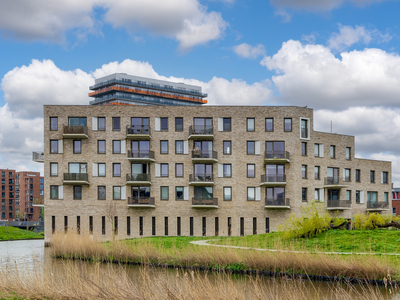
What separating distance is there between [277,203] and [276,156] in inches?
191

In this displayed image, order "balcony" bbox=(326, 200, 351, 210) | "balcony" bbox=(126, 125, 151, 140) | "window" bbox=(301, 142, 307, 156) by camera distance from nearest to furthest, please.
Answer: "balcony" bbox=(126, 125, 151, 140), "window" bbox=(301, 142, 307, 156), "balcony" bbox=(326, 200, 351, 210)

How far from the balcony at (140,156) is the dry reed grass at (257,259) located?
18.4m

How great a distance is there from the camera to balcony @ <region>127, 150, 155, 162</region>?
153 feet

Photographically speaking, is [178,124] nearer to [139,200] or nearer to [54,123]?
[139,200]

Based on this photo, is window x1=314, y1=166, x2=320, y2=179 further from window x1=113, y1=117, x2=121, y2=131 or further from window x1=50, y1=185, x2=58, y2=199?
window x1=50, y1=185, x2=58, y2=199

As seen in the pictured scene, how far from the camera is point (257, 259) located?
20609 millimetres

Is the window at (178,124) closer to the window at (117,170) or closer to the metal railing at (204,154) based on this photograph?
the metal railing at (204,154)

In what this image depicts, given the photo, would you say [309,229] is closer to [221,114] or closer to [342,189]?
[221,114]

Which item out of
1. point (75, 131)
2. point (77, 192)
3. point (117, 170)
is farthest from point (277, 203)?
point (75, 131)

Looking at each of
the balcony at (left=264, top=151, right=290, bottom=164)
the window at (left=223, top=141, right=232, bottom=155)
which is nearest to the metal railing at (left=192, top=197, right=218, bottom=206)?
the window at (left=223, top=141, right=232, bottom=155)

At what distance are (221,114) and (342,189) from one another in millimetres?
16830

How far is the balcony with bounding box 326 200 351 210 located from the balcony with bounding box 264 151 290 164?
25.5ft

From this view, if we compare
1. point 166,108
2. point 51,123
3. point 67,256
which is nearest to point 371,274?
point 67,256

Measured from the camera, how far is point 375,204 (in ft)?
180
